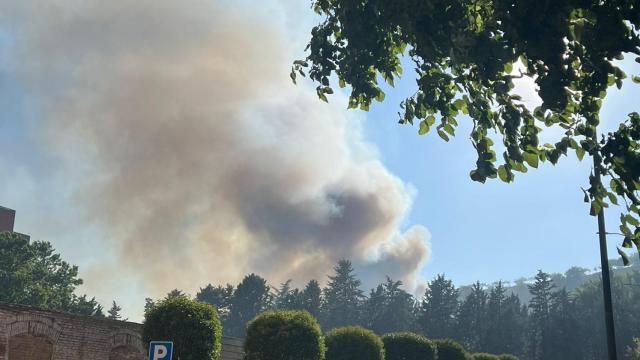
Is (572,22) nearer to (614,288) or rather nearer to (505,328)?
(505,328)

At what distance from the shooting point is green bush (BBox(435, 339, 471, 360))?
107ft

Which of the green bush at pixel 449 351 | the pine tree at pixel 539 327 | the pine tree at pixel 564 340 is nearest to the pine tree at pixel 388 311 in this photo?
the pine tree at pixel 539 327

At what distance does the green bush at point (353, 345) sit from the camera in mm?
25922

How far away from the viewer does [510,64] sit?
9102mm

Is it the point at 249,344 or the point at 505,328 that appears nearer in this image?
the point at 249,344

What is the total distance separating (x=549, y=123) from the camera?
30.7 feet

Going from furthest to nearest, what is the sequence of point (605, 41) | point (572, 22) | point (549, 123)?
point (549, 123)
point (572, 22)
point (605, 41)

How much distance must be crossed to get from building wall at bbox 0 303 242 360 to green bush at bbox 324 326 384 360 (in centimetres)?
815

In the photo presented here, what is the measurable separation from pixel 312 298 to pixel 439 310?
22.1m

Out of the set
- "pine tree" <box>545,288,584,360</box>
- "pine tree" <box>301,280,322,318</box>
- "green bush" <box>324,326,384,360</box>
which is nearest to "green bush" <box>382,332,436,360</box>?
"green bush" <box>324,326,384,360</box>

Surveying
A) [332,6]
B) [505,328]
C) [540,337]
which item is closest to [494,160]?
[332,6]

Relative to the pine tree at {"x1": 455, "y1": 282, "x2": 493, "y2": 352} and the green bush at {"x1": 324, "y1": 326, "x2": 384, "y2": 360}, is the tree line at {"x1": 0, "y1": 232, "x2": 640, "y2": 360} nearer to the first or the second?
the pine tree at {"x1": 455, "y1": 282, "x2": 493, "y2": 352}

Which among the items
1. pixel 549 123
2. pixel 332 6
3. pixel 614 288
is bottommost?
pixel 549 123

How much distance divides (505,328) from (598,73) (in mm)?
85820
